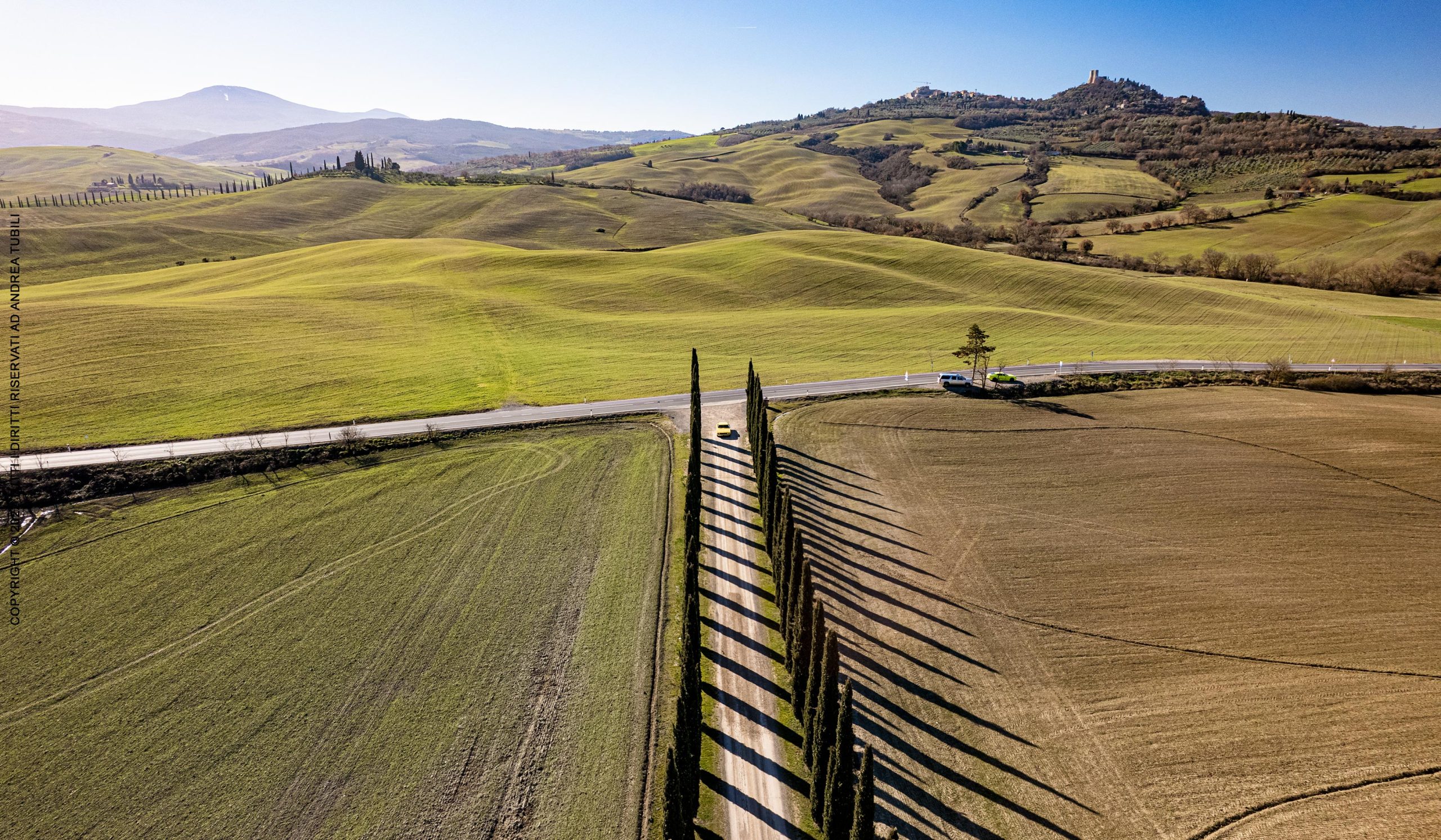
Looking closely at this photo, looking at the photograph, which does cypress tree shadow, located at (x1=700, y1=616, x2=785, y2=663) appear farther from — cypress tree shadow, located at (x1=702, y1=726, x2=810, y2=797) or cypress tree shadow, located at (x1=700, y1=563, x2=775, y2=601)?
cypress tree shadow, located at (x1=702, y1=726, x2=810, y2=797)

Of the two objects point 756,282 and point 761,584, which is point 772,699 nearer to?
point 761,584

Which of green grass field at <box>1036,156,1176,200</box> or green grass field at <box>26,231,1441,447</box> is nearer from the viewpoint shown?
green grass field at <box>26,231,1441,447</box>

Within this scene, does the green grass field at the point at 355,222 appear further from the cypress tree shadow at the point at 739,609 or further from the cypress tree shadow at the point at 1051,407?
the cypress tree shadow at the point at 739,609

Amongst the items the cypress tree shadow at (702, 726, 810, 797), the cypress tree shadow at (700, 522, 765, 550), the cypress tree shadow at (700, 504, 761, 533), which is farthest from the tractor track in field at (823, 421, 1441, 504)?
the cypress tree shadow at (702, 726, 810, 797)

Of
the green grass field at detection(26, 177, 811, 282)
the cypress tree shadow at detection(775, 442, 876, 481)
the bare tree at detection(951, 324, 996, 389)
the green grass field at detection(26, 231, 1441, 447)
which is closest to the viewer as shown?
the cypress tree shadow at detection(775, 442, 876, 481)

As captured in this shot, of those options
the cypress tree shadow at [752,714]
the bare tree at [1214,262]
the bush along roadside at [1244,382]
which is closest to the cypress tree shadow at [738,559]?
the cypress tree shadow at [752,714]
